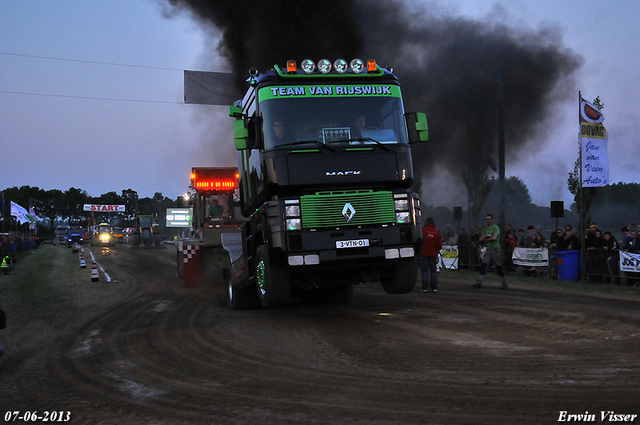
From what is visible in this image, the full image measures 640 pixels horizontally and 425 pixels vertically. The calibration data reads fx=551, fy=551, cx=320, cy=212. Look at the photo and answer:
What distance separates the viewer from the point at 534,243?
57.9ft

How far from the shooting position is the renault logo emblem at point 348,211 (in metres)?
7.56

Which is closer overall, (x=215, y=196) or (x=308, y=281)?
(x=308, y=281)

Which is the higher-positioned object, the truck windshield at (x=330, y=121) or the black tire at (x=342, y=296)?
the truck windshield at (x=330, y=121)

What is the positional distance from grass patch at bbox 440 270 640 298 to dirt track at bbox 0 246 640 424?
253 cm

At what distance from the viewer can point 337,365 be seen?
5664 mm

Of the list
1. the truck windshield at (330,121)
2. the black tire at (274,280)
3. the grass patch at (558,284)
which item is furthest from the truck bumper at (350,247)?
the grass patch at (558,284)

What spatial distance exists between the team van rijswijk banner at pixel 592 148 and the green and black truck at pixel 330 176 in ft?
31.3

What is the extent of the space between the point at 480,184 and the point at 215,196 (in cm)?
3089

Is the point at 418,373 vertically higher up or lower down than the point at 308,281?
lower down

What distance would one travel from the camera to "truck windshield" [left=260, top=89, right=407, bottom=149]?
7711 mm

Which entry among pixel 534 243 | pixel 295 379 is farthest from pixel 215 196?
pixel 295 379

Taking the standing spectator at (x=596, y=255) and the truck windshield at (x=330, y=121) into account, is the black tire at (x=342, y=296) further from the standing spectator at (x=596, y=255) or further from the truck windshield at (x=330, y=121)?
the standing spectator at (x=596, y=255)

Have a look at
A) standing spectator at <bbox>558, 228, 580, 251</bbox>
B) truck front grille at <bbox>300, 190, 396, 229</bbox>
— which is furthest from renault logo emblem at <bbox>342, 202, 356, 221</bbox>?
standing spectator at <bbox>558, 228, 580, 251</bbox>

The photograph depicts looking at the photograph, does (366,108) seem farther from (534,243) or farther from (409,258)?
(534,243)
